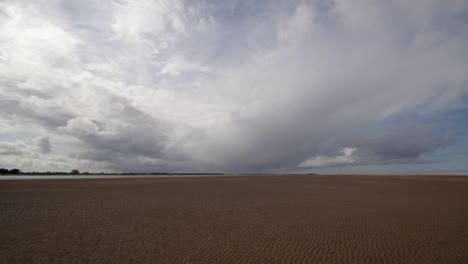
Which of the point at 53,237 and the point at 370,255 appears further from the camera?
the point at 53,237

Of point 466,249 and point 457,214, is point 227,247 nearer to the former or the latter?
point 466,249

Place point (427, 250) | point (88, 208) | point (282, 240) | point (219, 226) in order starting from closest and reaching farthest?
point (427, 250)
point (282, 240)
point (219, 226)
point (88, 208)

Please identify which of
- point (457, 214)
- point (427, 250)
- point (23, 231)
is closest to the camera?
point (427, 250)

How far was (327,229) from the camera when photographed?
12461 millimetres

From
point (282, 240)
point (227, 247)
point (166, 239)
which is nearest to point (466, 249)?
point (282, 240)

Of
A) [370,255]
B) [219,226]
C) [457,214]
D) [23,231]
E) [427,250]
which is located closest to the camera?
[370,255]

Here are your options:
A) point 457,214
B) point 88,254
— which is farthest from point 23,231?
point 457,214

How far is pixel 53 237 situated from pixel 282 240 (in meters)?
10.3

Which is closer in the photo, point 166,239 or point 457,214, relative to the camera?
point 166,239

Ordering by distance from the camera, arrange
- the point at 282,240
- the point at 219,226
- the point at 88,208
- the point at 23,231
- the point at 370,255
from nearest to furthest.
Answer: the point at 370,255, the point at 282,240, the point at 23,231, the point at 219,226, the point at 88,208

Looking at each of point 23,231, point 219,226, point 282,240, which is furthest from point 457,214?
point 23,231

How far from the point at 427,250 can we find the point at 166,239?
34.8 feet

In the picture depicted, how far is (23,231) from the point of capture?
38.8ft

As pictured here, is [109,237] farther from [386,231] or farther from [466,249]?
[466,249]
